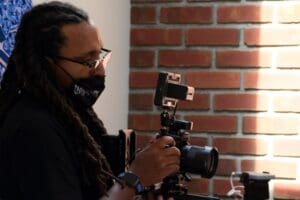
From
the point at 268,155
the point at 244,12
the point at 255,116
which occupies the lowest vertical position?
the point at 268,155

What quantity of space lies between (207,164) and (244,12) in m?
0.87

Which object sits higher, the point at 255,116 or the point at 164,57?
the point at 164,57

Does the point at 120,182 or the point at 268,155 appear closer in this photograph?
the point at 120,182

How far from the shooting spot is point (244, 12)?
2.13 meters

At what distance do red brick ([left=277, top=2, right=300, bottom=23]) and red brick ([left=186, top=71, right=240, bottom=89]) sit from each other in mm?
252

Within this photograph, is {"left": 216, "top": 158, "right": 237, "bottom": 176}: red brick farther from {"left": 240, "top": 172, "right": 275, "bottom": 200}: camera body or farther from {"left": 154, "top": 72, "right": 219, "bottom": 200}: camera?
{"left": 154, "top": 72, "right": 219, "bottom": 200}: camera

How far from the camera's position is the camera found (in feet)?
4.54

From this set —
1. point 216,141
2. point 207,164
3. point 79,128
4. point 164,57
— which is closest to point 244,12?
point 164,57

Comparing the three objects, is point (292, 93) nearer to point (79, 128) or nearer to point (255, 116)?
point (255, 116)

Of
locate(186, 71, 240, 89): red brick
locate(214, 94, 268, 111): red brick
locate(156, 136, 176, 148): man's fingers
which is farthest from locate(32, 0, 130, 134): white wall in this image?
locate(156, 136, 176, 148): man's fingers

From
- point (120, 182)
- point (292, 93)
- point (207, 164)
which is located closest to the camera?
point (120, 182)

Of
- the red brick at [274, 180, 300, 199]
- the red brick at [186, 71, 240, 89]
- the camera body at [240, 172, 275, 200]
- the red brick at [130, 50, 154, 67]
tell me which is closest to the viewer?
the camera body at [240, 172, 275, 200]

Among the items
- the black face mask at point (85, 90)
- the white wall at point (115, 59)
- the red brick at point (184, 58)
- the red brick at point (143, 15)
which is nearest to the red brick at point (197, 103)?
the red brick at point (184, 58)

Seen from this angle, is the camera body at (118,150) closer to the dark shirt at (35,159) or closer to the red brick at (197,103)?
the dark shirt at (35,159)
